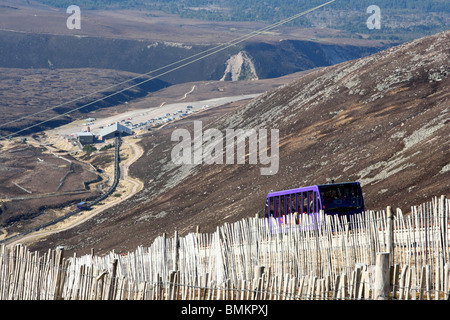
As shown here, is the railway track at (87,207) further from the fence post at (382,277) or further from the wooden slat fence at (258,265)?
the fence post at (382,277)

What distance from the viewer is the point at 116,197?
71062 mm

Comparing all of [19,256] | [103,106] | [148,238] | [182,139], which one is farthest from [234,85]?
[19,256]

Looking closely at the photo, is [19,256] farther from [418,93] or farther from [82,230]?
[418,93]

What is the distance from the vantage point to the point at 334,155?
49.0m

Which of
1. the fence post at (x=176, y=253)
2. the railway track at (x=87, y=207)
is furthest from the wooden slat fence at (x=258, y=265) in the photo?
the railway track at (x=87, y=207)

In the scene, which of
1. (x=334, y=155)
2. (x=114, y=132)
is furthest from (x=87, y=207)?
(x=114, y=132)

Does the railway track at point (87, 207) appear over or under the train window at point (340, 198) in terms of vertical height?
over

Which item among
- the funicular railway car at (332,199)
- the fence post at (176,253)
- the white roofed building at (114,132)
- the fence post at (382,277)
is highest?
the white roofed building at (114,132)

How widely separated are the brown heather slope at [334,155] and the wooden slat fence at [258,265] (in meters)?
14.5

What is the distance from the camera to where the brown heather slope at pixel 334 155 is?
37.3 m
